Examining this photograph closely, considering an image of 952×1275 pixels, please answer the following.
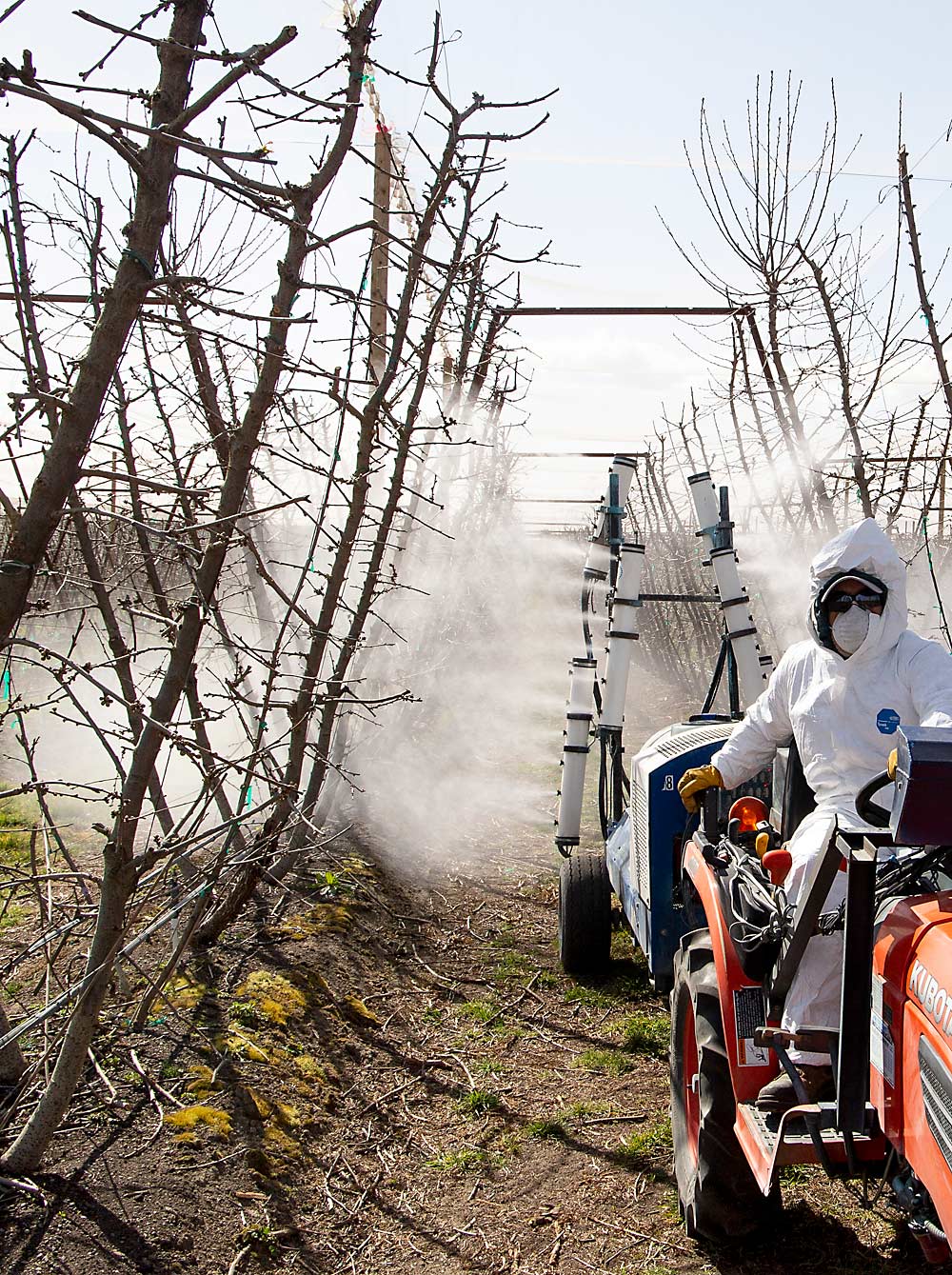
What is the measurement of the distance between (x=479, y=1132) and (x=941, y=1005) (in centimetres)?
261

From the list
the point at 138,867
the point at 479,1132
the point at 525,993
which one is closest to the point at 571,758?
the point at 525,993

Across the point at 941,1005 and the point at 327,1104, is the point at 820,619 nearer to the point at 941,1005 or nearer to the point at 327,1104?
the point at 941,1005

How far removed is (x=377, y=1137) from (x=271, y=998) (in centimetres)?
83

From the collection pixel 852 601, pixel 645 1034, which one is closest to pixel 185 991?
pixel 645 1034

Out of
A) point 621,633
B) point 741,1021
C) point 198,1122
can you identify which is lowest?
point 198,1122

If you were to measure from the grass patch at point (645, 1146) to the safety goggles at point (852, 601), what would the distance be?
207cm

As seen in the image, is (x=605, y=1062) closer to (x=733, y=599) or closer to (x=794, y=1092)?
(x=794, y=1092)

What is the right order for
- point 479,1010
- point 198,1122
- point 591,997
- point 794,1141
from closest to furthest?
point 794,1141
point 198,1122
point 479,1010
point 591,997

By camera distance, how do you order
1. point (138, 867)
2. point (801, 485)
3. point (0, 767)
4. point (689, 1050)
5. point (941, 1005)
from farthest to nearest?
point (0, 767)
point (801, 485)
point (689, 1050)
point (138, 867)
point (941, 1005)

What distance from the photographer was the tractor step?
8.04 feet

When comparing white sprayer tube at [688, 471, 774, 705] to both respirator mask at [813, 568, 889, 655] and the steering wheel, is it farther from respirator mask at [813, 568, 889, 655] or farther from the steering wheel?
the steering wheel

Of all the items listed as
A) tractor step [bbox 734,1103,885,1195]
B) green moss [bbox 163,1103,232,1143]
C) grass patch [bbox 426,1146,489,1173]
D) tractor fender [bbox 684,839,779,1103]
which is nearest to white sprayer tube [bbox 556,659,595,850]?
grass patch [bbox 426,1146,489,1173]

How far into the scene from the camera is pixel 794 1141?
8.55 feet

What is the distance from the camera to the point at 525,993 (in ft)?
18.8
